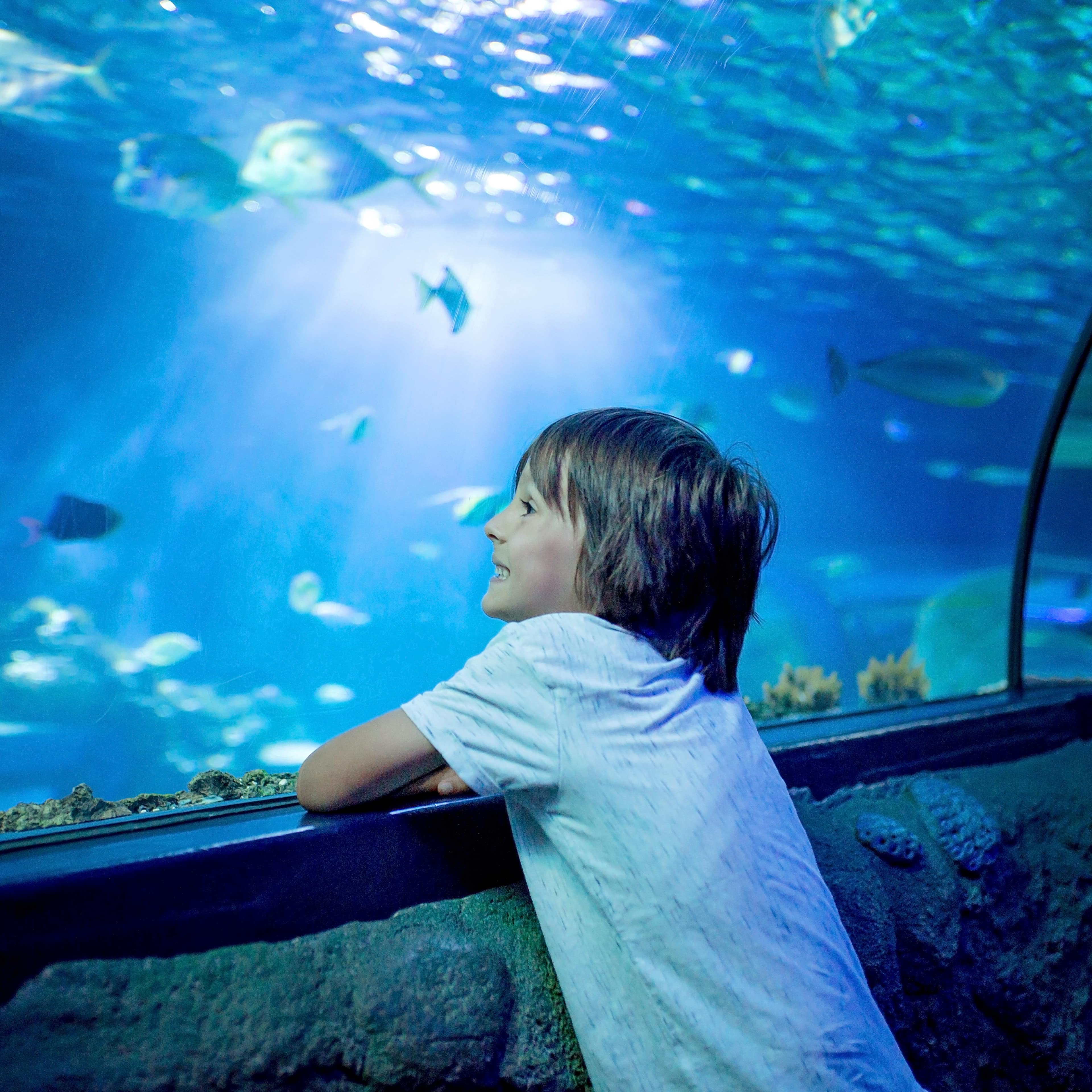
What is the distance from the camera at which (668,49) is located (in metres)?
2.53

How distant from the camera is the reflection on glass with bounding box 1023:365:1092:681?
5004 millimetres

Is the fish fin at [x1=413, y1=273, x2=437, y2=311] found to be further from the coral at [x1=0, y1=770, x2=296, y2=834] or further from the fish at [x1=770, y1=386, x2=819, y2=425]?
the fish at [x1=770, y1=386, x2=819, y2=425]

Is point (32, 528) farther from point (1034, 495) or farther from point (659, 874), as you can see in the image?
point (1034, 495)

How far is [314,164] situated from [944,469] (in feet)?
31.0

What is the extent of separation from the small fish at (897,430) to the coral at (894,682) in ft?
25.0

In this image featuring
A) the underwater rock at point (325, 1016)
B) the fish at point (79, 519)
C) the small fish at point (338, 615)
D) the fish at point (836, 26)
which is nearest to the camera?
the underwater rock at point (325, 1016)

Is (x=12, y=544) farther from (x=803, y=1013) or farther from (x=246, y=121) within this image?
(x=803, y=1013)

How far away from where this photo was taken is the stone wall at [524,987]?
3.09ft

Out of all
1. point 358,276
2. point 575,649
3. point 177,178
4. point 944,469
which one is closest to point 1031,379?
point 944,469

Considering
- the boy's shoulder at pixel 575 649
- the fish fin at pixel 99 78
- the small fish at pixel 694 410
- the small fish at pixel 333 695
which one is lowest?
the boy's shoulder at pixel 575 649

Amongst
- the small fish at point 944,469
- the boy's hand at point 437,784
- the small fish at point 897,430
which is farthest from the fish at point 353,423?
the small fish at point 897,430

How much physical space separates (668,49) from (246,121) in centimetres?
142

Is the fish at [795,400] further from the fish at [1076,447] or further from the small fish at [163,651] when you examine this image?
the small fish at [163,651]

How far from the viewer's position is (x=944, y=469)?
32.7 ft
